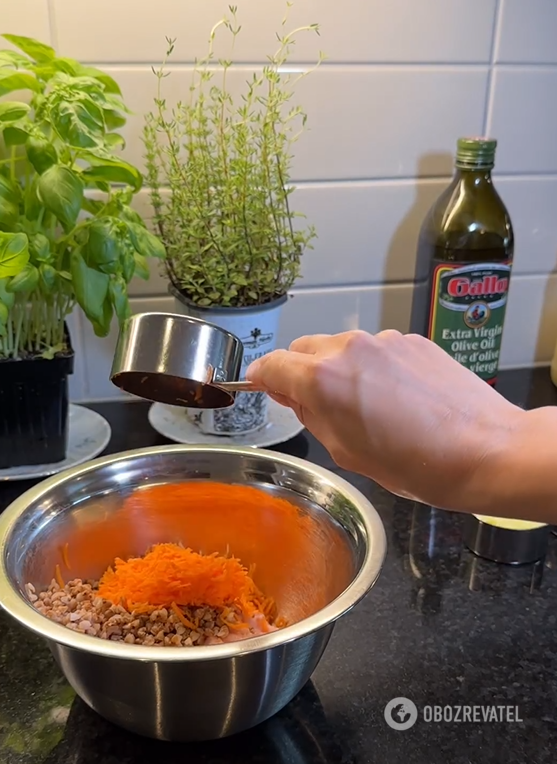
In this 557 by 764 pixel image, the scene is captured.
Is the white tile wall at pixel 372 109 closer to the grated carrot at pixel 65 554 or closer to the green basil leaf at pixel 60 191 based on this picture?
the green basil leaf at pixel 60 191

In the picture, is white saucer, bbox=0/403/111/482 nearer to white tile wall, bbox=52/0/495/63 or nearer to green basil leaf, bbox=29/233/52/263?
green basil leaf, bbox=29/233/52/263

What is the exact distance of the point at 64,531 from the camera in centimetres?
59

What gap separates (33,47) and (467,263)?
505 mm

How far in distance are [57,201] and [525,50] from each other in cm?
59

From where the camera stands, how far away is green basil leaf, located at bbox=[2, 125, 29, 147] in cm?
66

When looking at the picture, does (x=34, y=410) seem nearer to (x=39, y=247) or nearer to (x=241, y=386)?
(x=39, y=247)

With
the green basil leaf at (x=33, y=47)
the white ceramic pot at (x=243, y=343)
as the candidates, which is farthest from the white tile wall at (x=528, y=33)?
the green basil leaf at (x=33, y=47)

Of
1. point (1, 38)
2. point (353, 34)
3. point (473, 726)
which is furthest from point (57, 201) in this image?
point (473, 726)

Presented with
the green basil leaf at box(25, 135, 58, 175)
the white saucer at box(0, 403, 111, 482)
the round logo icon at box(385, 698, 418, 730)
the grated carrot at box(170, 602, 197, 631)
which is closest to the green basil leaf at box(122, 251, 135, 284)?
the green basil leaf at box(25, 135, 58, 175)

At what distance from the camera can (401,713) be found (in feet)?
1.72

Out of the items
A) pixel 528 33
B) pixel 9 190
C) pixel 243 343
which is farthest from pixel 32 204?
pixel 528 33

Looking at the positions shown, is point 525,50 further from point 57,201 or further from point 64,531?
point 64,531

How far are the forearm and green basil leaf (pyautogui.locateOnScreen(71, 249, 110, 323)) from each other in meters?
0.41

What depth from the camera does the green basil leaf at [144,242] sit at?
700mm
